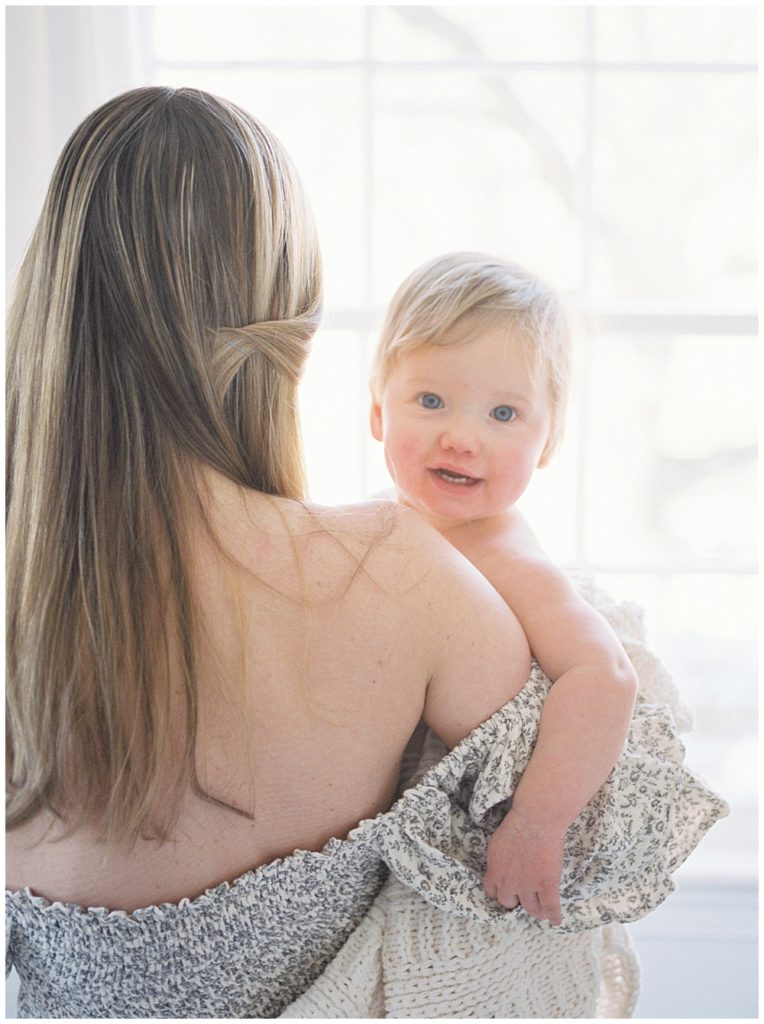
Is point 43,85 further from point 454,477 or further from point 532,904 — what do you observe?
point 532,904

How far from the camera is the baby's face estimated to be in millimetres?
1213

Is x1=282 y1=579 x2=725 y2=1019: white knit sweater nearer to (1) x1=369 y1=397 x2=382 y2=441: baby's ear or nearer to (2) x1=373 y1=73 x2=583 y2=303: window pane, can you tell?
(1) x1=369 y1=397 x2=382 y2=441: baby's ear

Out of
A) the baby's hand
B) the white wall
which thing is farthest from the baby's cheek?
the white wall

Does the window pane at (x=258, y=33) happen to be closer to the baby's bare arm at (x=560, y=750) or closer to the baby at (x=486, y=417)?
the baby at (x=486, y=417)

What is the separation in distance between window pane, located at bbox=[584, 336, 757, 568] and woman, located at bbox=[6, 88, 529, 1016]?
41.4 inches

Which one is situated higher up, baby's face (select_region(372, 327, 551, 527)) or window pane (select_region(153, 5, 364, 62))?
window pane (select_region(153, 5, 364, 62))

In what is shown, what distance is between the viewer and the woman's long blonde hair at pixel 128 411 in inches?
35.6

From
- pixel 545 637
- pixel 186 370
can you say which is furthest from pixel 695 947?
pixel 186 370

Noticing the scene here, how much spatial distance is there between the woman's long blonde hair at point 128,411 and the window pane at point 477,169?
3.07 ft

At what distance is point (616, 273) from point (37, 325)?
124cm

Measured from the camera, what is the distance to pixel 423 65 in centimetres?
178

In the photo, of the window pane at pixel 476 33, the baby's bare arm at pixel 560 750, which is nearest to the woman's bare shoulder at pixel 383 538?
the baby's bare arm at pixel 560 750

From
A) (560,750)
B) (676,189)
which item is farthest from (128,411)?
(676,189)

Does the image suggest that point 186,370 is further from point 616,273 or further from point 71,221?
point 616,273
